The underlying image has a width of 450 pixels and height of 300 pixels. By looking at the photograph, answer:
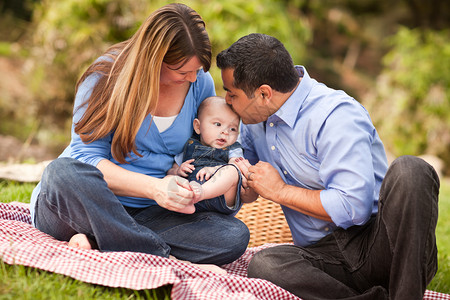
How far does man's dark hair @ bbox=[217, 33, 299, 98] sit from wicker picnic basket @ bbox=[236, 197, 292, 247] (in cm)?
99

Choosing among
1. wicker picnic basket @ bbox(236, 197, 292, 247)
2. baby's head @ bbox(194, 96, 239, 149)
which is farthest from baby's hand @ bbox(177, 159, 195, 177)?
wicker picnic basket @ bbox(236, 197, 292, 247)

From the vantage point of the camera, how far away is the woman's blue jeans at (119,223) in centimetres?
198

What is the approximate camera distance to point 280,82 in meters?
2.26

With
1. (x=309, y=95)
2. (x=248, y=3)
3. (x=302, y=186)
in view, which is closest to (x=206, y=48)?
(x=309, y=95)

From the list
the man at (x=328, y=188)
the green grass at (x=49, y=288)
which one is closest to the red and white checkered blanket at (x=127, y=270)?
the green grass at (x=49, y=288)

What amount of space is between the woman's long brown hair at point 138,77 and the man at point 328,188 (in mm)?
234

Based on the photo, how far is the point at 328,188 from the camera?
81.5 inches

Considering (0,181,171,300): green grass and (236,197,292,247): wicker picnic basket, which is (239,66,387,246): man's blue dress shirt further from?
(0,181,171,300): green grass

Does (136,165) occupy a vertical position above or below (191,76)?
below

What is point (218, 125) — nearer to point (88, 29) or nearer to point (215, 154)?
point (215, 154)

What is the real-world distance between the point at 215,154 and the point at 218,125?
0.15 metres

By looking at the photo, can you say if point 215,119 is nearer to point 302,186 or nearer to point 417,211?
point 302,186

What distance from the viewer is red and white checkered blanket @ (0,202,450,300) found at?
179 cm

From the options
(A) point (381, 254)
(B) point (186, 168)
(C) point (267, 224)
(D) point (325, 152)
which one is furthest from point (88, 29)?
(A) point (381, 254)
